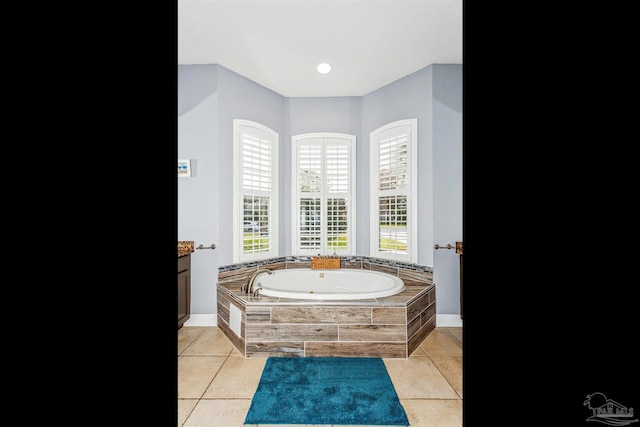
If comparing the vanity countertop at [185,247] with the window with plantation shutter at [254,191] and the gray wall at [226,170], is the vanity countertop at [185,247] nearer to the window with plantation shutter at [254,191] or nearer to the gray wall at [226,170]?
the gray wall at [226,170]

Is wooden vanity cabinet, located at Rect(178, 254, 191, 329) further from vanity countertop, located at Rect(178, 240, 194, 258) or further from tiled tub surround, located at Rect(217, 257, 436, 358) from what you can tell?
tiled tub surround, located at Rect(217, 257, 436, 358)

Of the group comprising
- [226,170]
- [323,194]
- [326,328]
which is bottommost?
[326,328]

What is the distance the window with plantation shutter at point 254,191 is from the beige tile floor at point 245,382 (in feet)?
3.39

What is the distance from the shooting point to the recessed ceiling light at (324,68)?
3015mm
